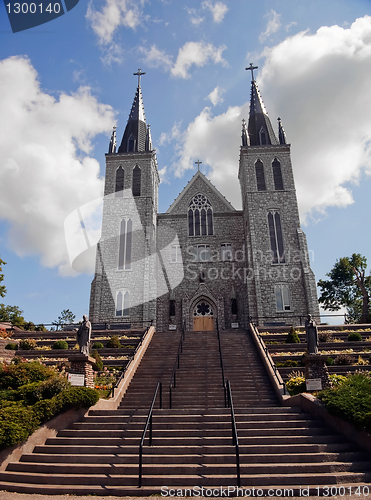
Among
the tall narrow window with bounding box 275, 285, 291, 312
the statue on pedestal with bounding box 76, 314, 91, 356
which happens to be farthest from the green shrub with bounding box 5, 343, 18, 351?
the tall narrow window with bounding box 275, 285, 291, 312

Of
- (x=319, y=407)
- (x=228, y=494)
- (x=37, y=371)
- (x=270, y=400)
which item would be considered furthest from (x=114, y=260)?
(x=228, y=494)

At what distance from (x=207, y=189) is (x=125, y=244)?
32.0 feet

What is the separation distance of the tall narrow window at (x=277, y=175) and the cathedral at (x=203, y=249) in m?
0.10

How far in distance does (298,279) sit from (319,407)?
20464mm

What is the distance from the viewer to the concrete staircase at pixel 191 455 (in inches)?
286

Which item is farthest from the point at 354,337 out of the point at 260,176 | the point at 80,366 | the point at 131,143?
the point at 131,143

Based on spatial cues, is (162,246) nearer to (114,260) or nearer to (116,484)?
(114,260)

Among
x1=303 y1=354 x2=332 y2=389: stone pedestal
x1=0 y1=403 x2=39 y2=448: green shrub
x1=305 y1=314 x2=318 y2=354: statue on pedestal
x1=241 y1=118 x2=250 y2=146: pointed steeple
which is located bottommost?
x1=0 y1=403 x2=39 y2=448: green shrub

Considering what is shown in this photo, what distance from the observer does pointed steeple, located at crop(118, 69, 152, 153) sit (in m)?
36.1

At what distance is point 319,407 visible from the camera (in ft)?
32.6

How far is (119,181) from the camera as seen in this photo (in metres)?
34.1

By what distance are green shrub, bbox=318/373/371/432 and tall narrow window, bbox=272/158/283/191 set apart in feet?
80.6

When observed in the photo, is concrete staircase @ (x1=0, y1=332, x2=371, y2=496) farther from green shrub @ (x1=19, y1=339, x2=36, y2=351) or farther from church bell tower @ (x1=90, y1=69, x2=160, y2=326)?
church bell tower @ (x1=90, y1=69, x2=160, y2=326)

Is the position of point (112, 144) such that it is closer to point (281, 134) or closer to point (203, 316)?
point (281, 134)
